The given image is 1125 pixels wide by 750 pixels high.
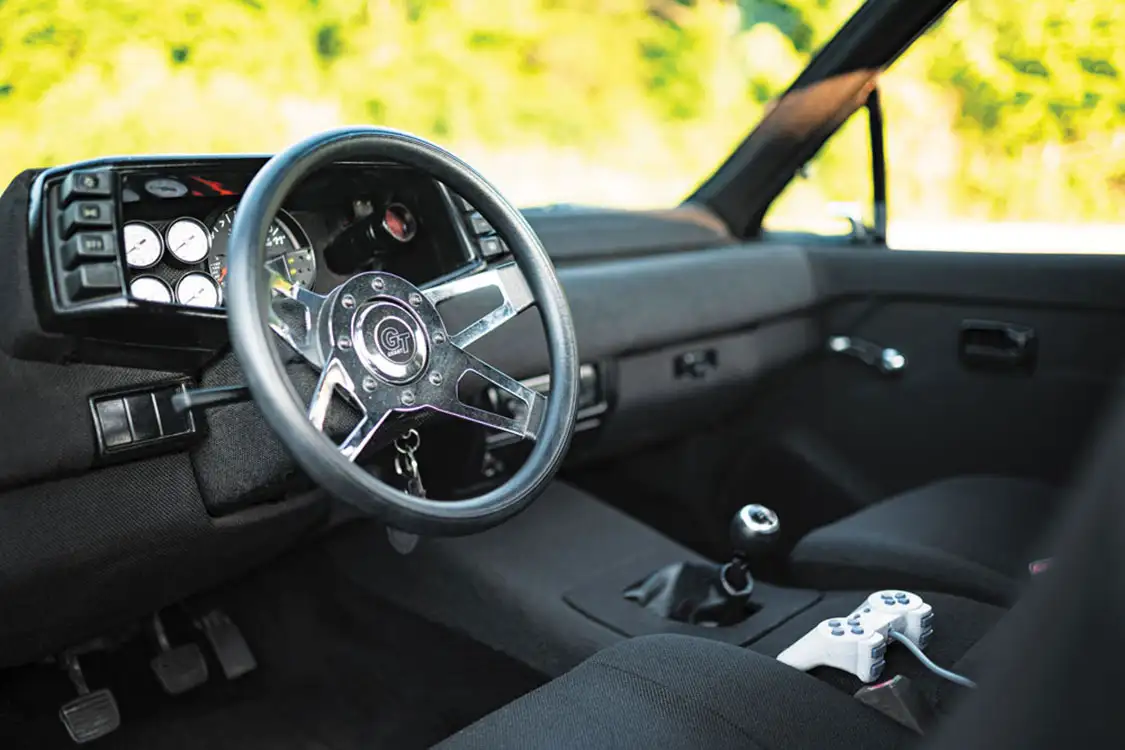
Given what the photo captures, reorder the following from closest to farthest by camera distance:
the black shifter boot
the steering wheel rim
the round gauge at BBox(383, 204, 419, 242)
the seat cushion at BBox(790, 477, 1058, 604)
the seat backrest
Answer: the seat backrest → the steering wheel rim → the round gauge at BBox(383, 204, 419, 242) → the seat cushion at BBox(790, 477, 1058, 604) → the black shifter boot

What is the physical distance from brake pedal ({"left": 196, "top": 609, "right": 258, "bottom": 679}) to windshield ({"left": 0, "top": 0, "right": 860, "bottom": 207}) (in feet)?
3.24

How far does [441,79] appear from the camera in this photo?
18.6ft

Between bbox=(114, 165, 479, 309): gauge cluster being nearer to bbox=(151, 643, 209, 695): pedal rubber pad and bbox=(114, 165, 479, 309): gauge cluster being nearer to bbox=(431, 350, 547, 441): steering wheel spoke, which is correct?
bbox=(431, 350, 547, 441): steering wheel spoke

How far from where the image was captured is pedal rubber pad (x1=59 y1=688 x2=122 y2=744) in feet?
6.57

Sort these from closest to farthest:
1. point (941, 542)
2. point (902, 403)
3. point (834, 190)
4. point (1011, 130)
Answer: point (941, 542)
point (1011, 130)
point (902, 403)
point (834, 190)

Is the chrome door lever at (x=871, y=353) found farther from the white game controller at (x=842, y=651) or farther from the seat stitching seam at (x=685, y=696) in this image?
the seat stitching seam at (x=685, y=696)

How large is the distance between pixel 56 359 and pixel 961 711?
124 cm

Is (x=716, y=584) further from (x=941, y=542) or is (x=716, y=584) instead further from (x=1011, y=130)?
(x=1011, y=130)

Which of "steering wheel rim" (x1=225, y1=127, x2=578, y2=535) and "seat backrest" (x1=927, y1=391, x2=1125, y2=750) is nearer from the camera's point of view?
"seat backrest" (x1=927, y1=391, x2=1125, y2=750)

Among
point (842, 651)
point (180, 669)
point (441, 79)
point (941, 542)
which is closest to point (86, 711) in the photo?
point (180, 669)

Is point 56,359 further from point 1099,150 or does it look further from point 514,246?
point 1099,150

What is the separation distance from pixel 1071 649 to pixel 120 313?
3.82 ft

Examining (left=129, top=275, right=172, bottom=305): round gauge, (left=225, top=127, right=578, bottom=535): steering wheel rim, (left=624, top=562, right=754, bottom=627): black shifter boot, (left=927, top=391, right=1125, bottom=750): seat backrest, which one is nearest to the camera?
(left=927, top=391, right=1125, bottom=750): seat backrest

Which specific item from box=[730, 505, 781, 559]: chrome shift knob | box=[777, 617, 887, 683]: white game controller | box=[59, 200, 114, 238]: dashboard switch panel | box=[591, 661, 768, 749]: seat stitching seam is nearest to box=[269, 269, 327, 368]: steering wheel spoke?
box=[59, 200, 114, 238]: dashboard switch panel
